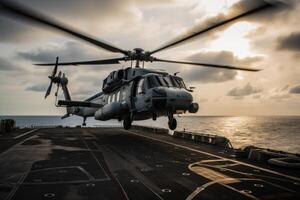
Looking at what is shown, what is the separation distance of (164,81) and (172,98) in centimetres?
204

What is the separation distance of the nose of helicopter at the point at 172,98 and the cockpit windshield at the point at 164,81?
0.78 metres

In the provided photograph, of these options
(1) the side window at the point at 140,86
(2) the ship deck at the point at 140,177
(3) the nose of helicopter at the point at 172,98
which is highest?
(1) the side window at the point at 140,86

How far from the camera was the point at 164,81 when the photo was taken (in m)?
20.5

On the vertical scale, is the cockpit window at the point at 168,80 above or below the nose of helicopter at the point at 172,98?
above

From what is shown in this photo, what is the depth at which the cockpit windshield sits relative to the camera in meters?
20.3

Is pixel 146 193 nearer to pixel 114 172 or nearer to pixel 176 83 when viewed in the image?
pixel 114 172

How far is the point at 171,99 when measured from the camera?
18.9 metres

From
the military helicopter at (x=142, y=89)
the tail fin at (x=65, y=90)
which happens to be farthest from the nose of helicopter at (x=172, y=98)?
the tail fin at (x=65, y=90)

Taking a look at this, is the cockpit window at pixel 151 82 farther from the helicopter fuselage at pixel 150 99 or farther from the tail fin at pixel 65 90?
the tail fin at pixel 65 90

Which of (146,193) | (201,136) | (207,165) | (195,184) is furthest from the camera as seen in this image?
(201,136)

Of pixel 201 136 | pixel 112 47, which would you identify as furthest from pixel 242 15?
pixel 201 136

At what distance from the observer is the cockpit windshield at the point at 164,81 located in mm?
20297

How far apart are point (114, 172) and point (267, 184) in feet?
20.5

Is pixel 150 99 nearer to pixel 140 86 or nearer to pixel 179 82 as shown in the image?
pixel 140 86
